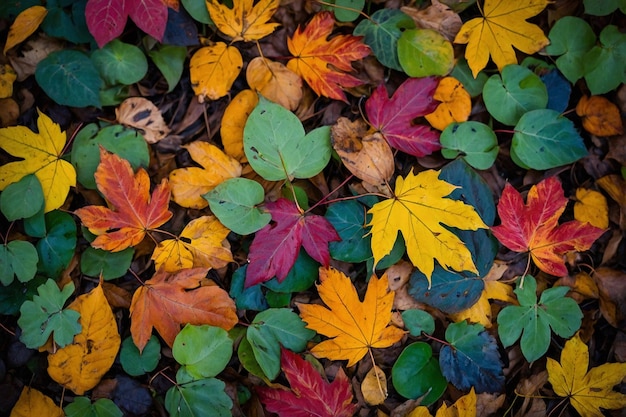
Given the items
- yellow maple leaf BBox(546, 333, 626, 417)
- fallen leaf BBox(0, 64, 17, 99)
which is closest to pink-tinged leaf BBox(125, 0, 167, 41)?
fallen leaf BBox(0, 64, 17, 99)

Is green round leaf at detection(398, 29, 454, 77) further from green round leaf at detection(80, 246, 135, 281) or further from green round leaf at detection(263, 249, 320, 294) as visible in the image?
green round leaf at detection(80, 246, 135, 281)

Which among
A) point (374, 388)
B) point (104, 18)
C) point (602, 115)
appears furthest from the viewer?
point (602, 115)

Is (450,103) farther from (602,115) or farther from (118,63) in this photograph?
(118,63)

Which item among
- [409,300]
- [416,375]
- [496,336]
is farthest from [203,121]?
[496,336]

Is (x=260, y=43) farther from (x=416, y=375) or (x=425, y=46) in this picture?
(x=416, y=375)

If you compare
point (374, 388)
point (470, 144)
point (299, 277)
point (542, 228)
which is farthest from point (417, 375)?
point (470, 144)

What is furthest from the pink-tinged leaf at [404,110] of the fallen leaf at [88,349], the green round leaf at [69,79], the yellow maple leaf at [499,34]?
the fallen leaf at [88,349]

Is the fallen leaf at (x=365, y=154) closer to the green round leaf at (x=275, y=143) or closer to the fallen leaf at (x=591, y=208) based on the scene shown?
the green round leaf at (x=275, y=143)
